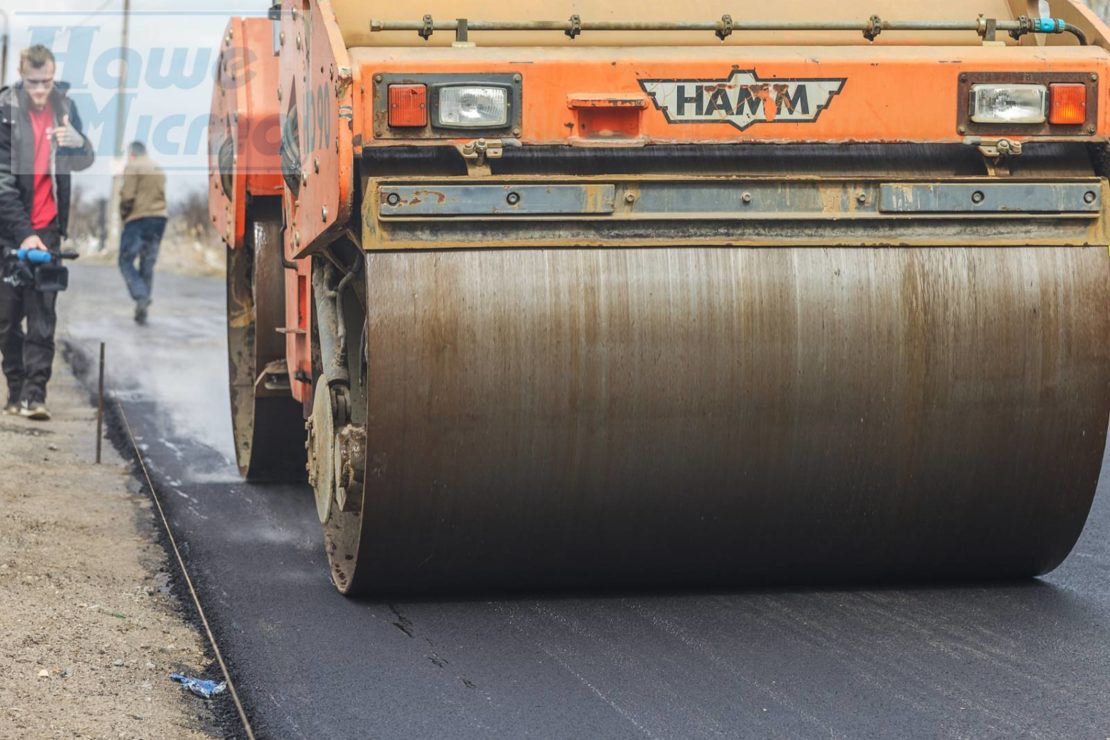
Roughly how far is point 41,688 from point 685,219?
6.70 ft

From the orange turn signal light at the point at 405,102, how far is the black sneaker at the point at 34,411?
5.48 m

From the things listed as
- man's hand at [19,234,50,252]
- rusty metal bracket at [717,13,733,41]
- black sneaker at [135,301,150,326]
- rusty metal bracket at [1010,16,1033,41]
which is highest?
rusty metal bracket at [1010,16,1033,41]

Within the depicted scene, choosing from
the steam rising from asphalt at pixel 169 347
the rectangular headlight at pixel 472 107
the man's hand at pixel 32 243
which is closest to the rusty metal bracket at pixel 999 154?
the rectangular headlight at pixel 472 107

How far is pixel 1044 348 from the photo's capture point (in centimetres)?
524

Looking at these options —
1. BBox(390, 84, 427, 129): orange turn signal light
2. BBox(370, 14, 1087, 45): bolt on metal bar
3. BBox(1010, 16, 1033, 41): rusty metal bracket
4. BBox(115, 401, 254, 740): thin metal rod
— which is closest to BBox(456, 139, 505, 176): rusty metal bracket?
BBox(390, 84, 427, 129): orange turn signal light

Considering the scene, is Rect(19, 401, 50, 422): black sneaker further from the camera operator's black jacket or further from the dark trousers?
the camera operator's black jacket

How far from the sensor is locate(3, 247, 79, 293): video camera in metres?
9.69

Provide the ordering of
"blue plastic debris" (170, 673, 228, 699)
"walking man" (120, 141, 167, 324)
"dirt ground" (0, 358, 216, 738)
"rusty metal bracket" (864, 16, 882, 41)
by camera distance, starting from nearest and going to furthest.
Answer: "dirt ground" (0, 358, 216, 738)
"blue plastic debris" (170, 673, 228, 699)
"rusty metal bracket" (864, 16, 882, 41)
"walking man" (120, 141, 167, 324)

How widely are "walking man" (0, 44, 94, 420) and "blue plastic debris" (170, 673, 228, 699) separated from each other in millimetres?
5299

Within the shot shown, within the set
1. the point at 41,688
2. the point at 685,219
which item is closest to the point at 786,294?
the point at 685,219

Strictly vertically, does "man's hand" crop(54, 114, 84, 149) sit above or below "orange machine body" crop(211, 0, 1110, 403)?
above

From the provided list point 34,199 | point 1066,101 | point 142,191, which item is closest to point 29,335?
point 34,199

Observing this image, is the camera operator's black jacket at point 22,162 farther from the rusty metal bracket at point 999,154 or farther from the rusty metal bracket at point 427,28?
the rusty metal bracket at point 999,154

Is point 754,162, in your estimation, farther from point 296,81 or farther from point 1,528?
point 1,528
